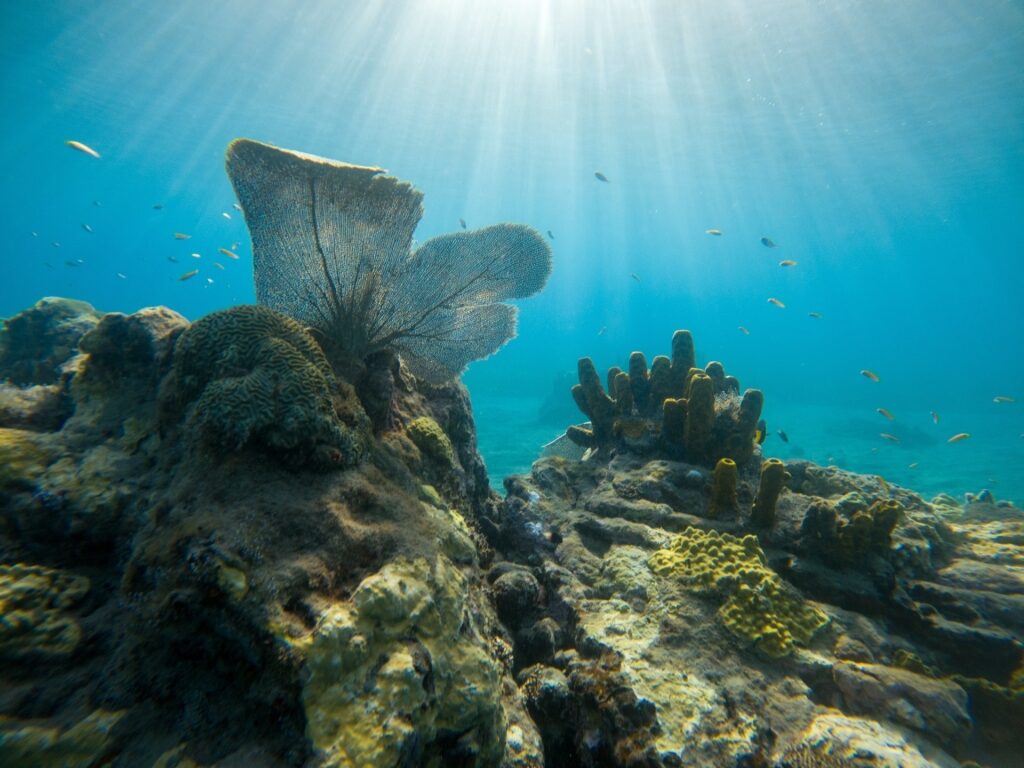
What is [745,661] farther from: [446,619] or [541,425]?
[541,425]

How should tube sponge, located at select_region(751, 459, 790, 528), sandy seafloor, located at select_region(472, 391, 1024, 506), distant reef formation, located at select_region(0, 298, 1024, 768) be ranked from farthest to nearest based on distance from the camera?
1. sandy seafloor, located at select_region(472, 391, 1024, 506)
2. tube sponge, located at select_region(751, 459, 790, 528)
3. distant reef formation, located at select_region(0, 298, 1024, 768)

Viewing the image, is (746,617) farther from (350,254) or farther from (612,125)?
(612,125)

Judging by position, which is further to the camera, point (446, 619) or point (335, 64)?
point (335, 64)

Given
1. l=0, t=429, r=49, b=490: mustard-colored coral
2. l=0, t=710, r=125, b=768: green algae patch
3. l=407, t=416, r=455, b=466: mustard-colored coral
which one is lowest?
l=0, t=710, r=125, b=768: green algae patch

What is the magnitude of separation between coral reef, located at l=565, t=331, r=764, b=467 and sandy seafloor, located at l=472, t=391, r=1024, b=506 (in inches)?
333

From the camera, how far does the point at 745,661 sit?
11.7 ft

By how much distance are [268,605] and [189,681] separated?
481 mm

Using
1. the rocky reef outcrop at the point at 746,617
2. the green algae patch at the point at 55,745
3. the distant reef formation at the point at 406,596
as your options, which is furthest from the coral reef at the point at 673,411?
the green algae patch at the point at 55,745

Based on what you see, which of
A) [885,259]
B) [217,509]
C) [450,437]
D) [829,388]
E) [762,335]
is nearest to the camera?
[217,509]

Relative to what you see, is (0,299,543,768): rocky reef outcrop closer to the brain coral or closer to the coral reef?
the brain coral

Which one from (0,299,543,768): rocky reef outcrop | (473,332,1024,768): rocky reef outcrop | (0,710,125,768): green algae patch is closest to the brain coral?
(0,299,543,768): rocky reef outcrop

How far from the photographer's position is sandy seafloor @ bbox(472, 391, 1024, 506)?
68.6 feet

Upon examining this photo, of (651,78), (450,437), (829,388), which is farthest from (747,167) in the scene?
(450,437)

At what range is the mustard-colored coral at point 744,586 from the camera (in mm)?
3721
